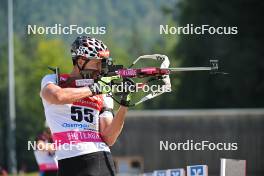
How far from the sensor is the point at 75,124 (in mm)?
6430

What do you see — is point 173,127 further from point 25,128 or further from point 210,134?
point 25,128

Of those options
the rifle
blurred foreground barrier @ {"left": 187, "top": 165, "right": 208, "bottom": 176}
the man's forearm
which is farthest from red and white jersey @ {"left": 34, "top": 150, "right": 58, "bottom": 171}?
the man's forearm

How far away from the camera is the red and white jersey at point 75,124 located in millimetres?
6352

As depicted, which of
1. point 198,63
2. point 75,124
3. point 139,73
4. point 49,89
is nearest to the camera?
point 49,89

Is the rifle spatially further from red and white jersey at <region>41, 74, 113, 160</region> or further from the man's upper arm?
red and white jersey at <region>41, 74, 113, 160</region>

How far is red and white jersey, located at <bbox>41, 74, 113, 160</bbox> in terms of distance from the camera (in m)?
Answer: 6.35

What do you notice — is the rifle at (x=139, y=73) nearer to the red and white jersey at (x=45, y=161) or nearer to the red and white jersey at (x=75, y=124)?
the red and white jersey at (x=75, y=124)

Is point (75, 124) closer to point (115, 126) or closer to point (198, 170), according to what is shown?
point (115, 126)

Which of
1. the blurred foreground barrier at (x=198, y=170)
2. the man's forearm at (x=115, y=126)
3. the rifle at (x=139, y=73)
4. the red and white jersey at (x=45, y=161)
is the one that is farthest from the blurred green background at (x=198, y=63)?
the man's forearm at (x=115, y=126)

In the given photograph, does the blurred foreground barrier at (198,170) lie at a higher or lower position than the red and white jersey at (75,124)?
lower

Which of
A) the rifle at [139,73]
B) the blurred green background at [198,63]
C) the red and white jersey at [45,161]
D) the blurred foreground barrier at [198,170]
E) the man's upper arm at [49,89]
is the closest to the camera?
the man's upper arm at [49,89]

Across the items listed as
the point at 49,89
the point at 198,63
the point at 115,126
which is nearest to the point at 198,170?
the point at 115,126

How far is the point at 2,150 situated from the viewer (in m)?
34.7

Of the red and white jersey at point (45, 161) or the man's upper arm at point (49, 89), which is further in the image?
the red and white jersey at point (45, 161)
